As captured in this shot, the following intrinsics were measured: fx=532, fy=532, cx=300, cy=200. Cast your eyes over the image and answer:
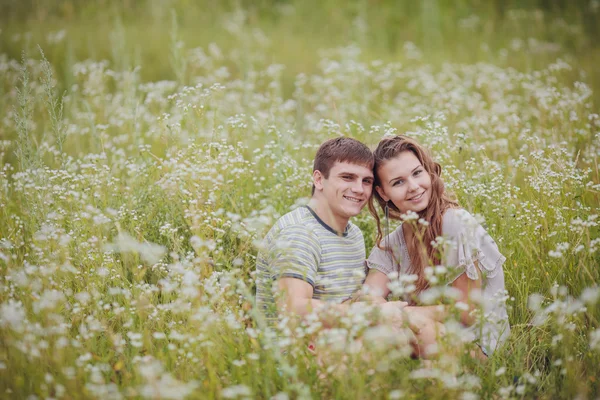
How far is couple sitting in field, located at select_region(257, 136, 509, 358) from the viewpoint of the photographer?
11.3ft

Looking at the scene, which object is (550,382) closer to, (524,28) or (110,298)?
(110,298)

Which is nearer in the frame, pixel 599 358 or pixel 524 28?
pixel 599 358

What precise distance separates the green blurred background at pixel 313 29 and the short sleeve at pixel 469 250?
6.89 m

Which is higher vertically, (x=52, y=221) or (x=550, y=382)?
(x=52, y=221)

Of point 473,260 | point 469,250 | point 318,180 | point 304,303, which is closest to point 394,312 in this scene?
point 304,303

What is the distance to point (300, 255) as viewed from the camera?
3467mm

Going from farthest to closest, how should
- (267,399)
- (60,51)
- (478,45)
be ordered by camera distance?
(478,45) < (60,51) < (267,399)

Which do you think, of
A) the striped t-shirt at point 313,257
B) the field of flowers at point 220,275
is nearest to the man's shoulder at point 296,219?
the striped t-shirt at point 313,257

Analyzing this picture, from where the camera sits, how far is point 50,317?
275 centimetres

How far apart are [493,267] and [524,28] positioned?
34.2 feet

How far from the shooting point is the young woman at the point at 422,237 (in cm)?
345

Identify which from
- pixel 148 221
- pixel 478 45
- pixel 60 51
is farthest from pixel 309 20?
pixel 148 221

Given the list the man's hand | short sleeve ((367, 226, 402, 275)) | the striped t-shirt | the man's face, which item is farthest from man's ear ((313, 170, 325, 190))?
the man's hand

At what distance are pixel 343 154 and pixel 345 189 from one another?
0.84ft
